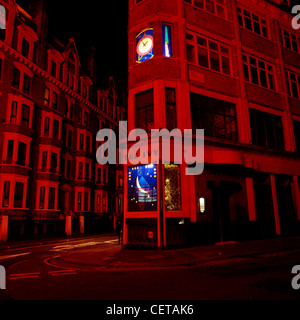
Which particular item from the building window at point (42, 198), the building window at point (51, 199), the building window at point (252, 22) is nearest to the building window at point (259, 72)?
the building window at point (252, 22)

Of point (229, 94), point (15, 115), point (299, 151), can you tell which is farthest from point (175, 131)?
point (15, 115)

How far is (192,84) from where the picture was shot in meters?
15.9

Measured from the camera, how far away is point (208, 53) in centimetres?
1727

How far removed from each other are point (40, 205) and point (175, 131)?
58.2ft

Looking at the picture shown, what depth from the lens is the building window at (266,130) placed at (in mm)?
18922

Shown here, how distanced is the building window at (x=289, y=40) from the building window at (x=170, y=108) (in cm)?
1419

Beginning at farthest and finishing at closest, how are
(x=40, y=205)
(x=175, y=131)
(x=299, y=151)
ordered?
(x=40, y=205) < (x=299, y=151) < (x=175, y=131)

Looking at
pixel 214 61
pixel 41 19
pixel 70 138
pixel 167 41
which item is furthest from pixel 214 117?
pixel 41 19

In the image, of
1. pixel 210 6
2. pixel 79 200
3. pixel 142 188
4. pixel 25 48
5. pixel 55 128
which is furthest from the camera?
pixel 79 200

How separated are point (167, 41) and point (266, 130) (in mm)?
10238

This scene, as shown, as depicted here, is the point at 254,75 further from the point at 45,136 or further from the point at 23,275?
the point at 45,136

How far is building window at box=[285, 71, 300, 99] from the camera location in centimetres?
2212

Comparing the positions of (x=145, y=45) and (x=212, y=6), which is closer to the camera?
(x=145, y=45)

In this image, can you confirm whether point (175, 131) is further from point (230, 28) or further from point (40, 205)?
point (40, 205)
